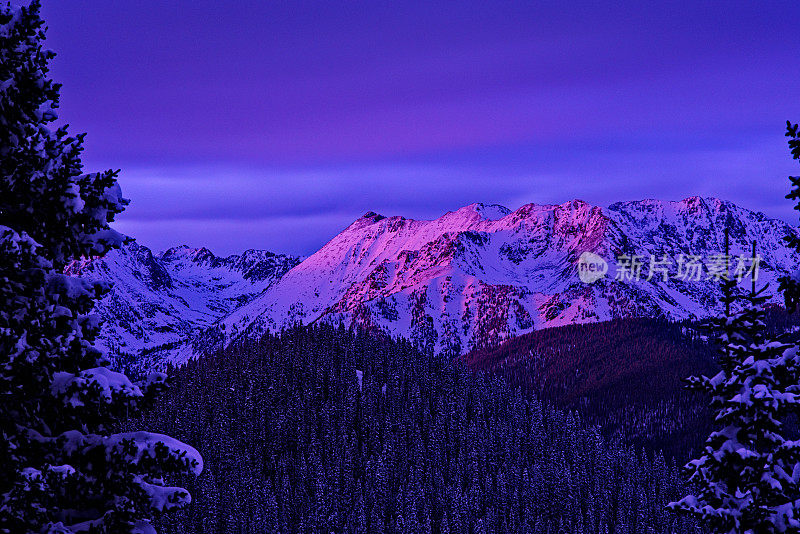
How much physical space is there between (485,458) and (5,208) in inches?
6370

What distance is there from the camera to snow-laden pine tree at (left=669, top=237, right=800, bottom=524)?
15.3m

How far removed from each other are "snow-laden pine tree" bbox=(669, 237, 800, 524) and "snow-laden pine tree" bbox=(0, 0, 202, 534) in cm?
1127

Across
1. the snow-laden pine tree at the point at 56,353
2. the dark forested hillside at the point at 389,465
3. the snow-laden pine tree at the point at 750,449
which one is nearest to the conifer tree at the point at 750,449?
the snow-laden pine tree at the point at 750,449

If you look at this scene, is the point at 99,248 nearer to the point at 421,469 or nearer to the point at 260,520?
the point at 260,520

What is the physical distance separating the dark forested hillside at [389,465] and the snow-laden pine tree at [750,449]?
106434 mm

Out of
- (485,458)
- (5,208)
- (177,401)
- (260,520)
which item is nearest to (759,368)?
(5,208)

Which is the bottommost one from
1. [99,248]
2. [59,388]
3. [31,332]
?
[59,388]

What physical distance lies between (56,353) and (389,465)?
14534 centimetres

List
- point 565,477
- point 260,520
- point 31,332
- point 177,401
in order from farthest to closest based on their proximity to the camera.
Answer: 1. point 177,401
2. point 565,477
3. point 260,520
4. point 31,332

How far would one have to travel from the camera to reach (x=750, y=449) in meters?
16.6

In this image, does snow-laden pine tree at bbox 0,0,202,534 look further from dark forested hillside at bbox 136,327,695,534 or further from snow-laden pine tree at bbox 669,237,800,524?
dark forested hillside at bbox 136,327,695,534

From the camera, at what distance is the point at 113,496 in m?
12.0

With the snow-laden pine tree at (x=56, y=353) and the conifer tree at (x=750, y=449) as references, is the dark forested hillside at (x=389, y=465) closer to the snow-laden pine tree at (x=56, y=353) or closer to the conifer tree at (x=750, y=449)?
the conifer tree at (x=750, y=449)

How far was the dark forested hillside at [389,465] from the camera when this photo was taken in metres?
130
